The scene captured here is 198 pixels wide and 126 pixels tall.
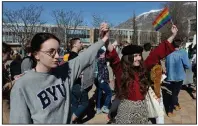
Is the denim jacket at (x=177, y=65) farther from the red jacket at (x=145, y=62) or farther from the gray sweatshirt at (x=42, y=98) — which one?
the gray sweatshirt at (x=42, y=98)

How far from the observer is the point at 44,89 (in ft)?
5.84

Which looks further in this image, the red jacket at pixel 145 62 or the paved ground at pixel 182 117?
the paved ground at pixel 182 117

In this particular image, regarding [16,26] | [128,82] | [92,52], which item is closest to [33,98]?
[92,52]

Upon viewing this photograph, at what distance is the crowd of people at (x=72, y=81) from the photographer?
68.4 inches

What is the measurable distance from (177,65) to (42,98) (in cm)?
423

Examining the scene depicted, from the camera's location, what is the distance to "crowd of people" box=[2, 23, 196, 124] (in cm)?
174

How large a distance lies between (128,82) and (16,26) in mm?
15276

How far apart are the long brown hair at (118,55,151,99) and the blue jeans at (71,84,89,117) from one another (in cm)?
194

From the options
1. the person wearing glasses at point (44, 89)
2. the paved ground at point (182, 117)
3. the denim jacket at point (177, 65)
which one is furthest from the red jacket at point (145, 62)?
the denim jacket at point (177, 65)

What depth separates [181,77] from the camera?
5.54 metres

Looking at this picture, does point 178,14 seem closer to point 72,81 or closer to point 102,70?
point 102,70

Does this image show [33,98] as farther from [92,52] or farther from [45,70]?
[92,52]

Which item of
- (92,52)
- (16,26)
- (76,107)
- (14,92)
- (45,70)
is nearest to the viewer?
(14,92)

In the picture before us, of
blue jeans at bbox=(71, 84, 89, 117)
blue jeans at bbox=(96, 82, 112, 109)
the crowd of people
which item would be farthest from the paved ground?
the crowd of people
